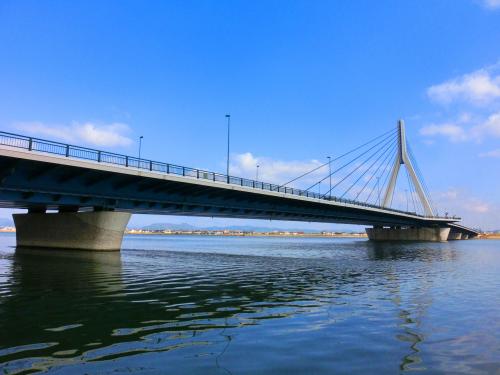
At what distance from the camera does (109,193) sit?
44.8 m

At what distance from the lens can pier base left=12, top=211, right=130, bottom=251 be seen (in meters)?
48.2

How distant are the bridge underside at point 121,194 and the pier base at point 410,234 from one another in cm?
6278

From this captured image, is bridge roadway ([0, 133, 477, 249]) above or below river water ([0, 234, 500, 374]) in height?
above

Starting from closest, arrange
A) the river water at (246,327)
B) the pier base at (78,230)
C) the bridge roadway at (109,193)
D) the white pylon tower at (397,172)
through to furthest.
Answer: the river water at (246,327) → the bridge roadway at (109,193) → the pier base at (78,230) → the white pylon tower at (397,172)

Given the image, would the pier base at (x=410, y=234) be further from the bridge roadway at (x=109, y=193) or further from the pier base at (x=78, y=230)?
the pier base at (x=78, y=230)

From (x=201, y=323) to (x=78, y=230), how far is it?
41771 mm

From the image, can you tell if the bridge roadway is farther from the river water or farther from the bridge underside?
the river water

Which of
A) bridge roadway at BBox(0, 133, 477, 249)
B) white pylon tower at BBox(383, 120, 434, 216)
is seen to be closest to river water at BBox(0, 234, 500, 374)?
bridge roadway at BBox(0, 133, 477, 249)

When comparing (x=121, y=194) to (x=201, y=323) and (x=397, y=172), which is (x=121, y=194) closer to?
(x=201, y=323)

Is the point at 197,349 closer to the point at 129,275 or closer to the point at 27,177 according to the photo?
the point at 129,275

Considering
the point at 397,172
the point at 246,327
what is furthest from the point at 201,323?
the point at 397,172

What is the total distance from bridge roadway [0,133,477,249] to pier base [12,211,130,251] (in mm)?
130

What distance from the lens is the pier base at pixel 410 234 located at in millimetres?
130000

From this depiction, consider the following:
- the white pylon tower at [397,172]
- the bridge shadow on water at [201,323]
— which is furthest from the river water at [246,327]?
the white pylon tower at [397,172]
